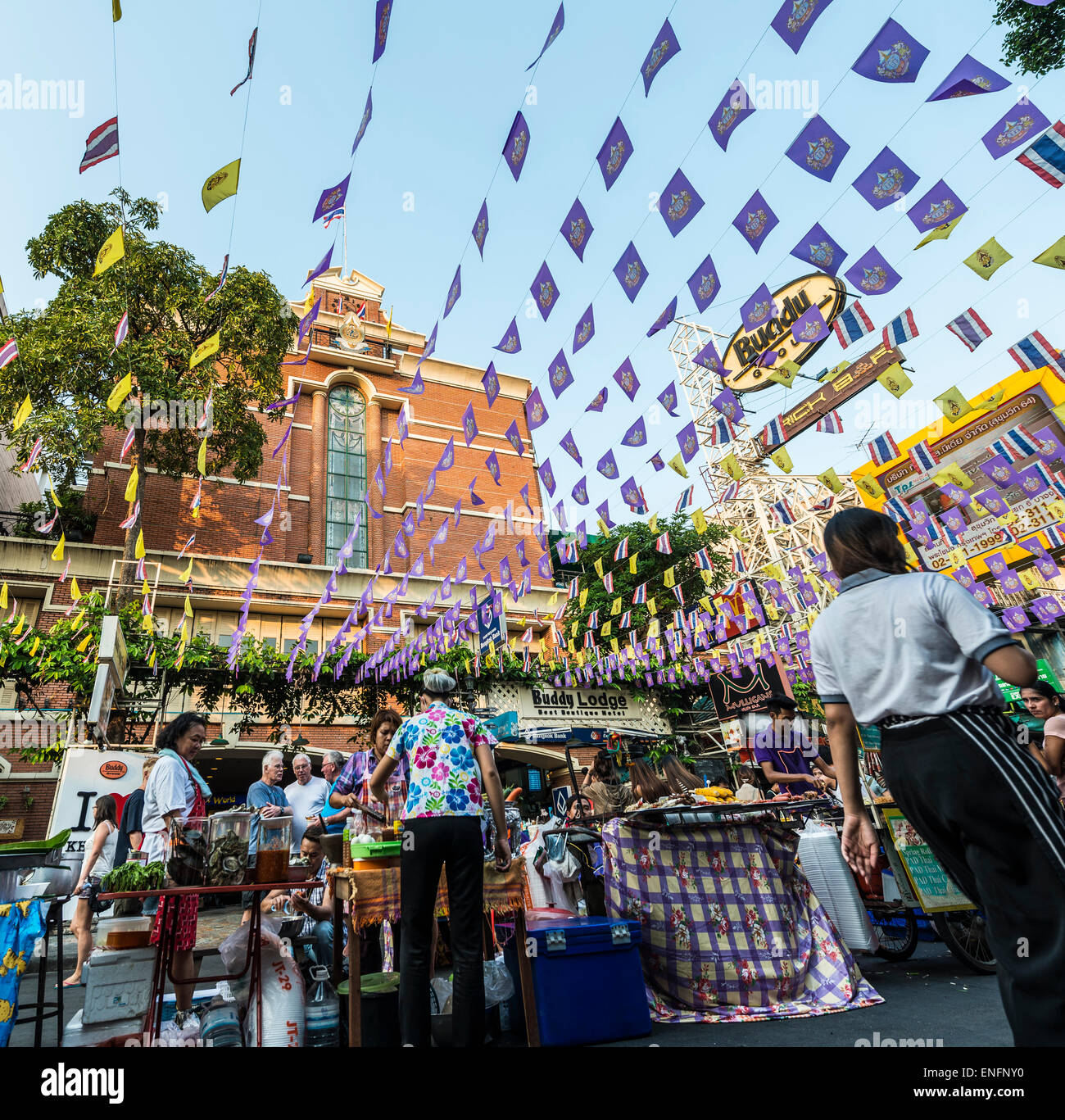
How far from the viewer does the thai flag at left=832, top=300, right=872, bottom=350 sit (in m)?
6.60

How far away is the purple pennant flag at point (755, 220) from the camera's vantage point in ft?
16.6

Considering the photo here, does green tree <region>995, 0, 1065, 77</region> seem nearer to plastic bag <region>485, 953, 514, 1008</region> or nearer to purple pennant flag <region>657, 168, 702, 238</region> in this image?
purple pennant flag <region>657, 168, 702, 238</region>

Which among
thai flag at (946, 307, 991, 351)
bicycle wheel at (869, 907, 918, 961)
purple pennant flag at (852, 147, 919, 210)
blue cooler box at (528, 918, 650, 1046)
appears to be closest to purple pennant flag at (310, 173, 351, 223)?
purple pennant flag at (852, 147, 919, 210)

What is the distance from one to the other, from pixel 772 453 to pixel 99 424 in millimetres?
13797

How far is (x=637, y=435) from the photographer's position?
7984mm

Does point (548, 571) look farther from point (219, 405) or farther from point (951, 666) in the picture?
point (951, 666)

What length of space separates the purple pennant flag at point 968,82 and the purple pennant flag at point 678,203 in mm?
1516

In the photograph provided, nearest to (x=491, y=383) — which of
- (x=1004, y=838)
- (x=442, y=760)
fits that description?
(x=442, y=760)

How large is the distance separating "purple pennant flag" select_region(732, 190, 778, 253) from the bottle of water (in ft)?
18.7

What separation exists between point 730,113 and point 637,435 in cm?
393

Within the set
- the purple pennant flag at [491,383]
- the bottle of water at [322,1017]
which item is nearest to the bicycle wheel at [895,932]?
the bottle of water at [322,1017]

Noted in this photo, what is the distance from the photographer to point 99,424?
14.1 metres
